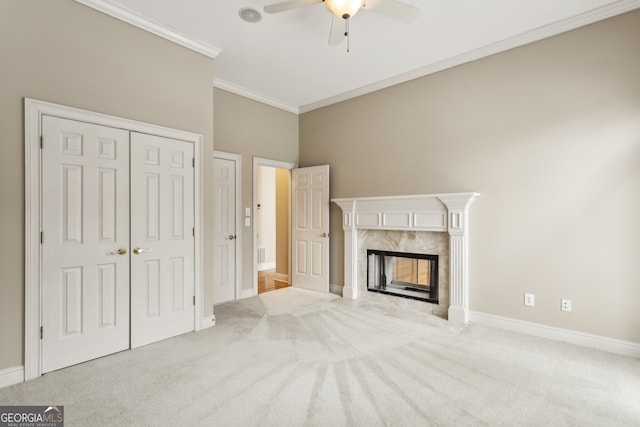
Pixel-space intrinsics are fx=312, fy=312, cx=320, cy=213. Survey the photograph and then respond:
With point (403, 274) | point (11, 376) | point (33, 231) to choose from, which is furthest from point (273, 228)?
point (11, 376)

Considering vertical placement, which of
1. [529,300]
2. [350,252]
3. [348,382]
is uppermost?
[350,252]

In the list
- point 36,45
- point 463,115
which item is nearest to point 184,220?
point 36,45

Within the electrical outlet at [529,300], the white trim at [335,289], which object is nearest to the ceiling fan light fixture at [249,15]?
the white trim at [335,289]

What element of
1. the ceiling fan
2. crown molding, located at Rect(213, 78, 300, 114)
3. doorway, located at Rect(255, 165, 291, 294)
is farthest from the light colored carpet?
crown molding, located at Rect(213, 78, 300, 114)

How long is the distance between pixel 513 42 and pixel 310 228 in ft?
11.9

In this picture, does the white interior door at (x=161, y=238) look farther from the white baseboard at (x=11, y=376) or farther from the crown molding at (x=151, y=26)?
the crown molding at (x=151, y=26)

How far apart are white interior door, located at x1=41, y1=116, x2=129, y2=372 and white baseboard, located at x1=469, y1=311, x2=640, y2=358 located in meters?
3.82

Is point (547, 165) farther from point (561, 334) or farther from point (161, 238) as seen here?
point (161, 238)

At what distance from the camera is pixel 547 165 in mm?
3201

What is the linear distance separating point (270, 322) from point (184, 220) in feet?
5.06

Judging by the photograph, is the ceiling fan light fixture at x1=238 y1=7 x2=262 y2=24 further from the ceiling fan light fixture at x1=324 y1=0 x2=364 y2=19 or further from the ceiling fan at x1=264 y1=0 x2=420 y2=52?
the ceiling fan light fixture at x1=324 y1=0 x2=364 y2=19

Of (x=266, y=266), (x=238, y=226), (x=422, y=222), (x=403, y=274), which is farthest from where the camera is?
(x=266, y=266)

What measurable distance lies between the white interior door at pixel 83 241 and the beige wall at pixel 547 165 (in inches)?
135

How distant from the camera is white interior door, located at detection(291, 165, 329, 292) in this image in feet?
16.7
